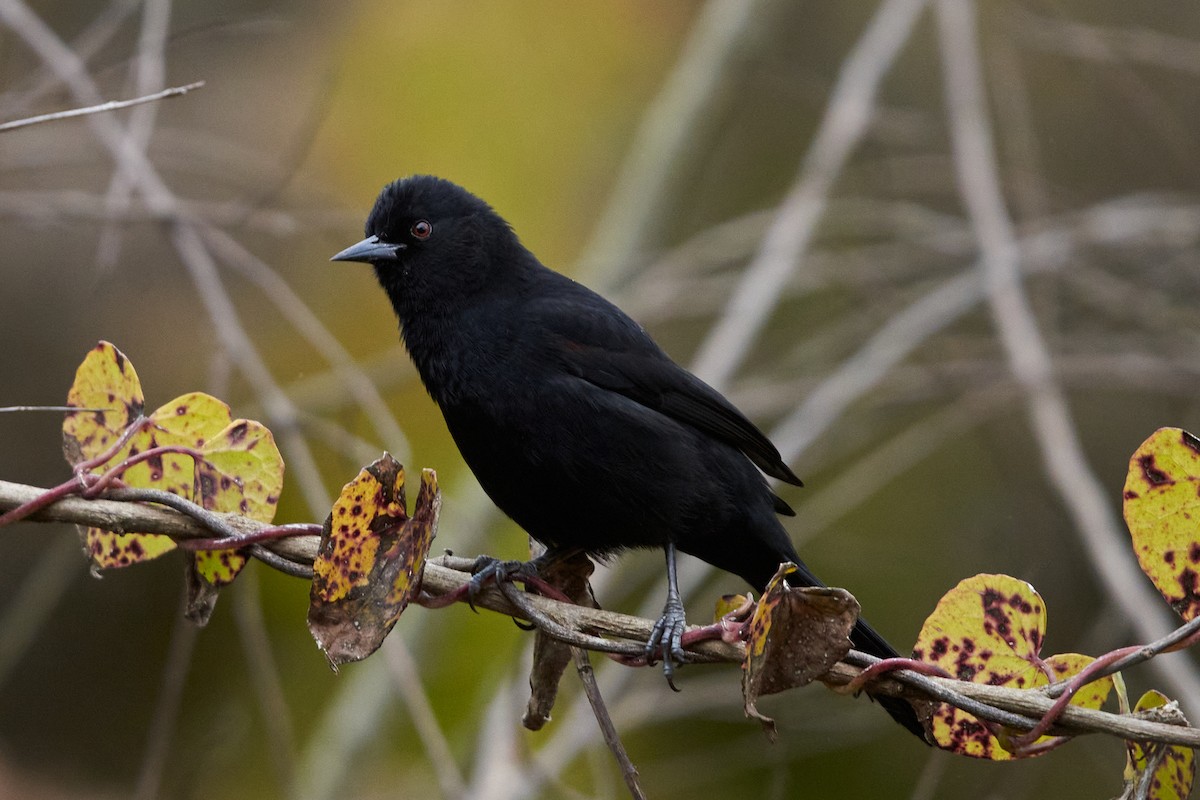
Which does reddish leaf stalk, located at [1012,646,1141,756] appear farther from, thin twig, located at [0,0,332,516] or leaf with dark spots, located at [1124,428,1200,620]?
thin twig, located at [0,0,332,516]

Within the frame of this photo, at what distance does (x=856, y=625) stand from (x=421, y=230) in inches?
63.4

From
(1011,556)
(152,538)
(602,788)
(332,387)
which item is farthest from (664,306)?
(152,538)

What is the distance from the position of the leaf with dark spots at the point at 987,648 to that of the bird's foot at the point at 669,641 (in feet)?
1.24

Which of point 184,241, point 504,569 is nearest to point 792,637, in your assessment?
point 504,569

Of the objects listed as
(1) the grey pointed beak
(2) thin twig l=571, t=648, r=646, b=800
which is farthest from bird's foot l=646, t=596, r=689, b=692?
(1) the grey pointed beak

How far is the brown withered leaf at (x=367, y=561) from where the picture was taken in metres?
1.95

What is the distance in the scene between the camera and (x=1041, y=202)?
493cm

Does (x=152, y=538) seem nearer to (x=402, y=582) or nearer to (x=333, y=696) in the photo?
(x=402, y=582)

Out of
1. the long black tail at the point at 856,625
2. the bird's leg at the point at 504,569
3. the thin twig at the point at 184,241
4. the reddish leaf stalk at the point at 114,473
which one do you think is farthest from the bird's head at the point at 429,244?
the reddish leaf stalk at the point at 114,473

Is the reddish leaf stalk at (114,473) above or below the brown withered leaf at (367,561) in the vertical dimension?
above

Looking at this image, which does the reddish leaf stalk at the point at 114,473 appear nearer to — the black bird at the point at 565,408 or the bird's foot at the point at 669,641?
the bird's foot at the point at 669,641

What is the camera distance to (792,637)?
6.07 ft

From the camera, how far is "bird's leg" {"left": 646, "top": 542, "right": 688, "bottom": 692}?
6.81ft

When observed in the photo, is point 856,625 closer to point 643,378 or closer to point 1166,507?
Result: point 643,378
